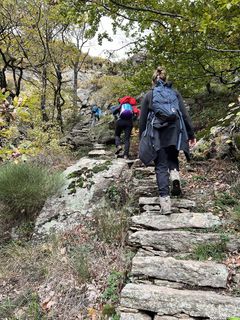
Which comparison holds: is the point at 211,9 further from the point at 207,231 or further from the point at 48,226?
the point at 48,226

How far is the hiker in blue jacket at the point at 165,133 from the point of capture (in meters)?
4.41

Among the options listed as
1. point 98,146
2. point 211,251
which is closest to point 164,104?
point 211,251

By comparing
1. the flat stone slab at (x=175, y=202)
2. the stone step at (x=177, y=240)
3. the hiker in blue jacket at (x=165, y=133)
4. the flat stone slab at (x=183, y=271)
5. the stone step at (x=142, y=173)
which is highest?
the hiker in blue jacket at (x=165, y=133)

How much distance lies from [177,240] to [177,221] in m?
0.44

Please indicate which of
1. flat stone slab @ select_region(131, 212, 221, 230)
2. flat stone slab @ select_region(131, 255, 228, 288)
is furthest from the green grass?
flat stone slab @ select_region(131, 212, 221, 230)

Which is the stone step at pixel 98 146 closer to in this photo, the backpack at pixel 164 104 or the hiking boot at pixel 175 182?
the hiking boot at pixel 175 182

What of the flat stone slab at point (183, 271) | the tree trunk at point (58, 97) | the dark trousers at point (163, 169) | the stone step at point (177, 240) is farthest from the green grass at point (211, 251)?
the tree trunk at point (58, 97)

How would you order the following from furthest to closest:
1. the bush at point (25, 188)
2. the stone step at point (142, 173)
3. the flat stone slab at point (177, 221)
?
1. the stone step at point (142, 173)
2. the bush at point (25, 188)
3. the flat stone slab at point (177, 221)

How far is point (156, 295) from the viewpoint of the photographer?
9.51ft

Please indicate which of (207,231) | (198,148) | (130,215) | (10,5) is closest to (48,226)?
(130,215)

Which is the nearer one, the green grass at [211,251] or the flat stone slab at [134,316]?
the flat stone slab at [134,316]

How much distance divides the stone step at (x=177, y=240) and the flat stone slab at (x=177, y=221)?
0.22 m

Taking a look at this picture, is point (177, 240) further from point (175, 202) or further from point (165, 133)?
point (165, 133)

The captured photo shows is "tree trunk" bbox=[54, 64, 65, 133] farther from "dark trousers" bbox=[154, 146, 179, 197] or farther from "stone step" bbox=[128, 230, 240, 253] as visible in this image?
"stone step" bbox=[128, 230, 240, 253]
